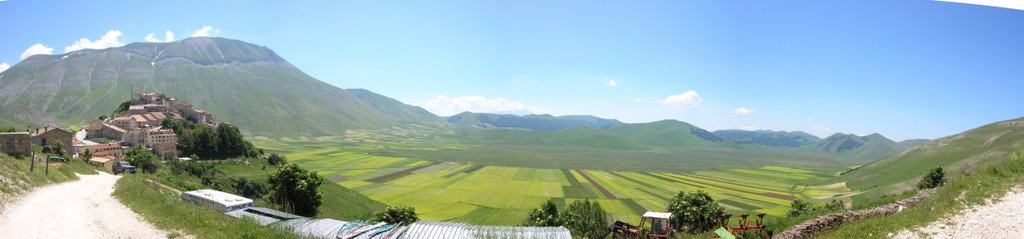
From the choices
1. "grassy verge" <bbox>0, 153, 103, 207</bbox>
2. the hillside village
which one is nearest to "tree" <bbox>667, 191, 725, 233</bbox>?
"grassy verge" <bbox>0, 153, 103, 207</bbox>

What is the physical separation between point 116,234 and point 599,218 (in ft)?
124

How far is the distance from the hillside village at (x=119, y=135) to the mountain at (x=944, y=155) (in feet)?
355

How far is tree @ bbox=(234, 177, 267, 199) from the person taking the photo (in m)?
49.2

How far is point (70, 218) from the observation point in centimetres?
1616

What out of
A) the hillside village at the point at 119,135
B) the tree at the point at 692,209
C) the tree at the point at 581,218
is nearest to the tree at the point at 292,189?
the hillside village at the point at 119,135

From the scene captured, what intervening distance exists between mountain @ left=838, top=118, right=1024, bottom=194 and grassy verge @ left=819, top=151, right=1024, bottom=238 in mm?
74183

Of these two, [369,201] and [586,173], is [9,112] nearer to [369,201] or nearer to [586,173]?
[369,201]

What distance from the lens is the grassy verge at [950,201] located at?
12141 mm

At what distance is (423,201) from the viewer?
2621 inches

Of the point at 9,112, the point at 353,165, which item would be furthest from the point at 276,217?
the point at 9,112

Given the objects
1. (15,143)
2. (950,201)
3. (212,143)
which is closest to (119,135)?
(212,143)

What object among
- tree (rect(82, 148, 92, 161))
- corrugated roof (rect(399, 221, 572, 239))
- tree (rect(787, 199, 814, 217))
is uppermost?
tree (rect(82, 148, 92, 161))

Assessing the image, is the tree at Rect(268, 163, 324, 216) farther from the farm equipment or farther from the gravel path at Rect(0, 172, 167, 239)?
the farm equipment

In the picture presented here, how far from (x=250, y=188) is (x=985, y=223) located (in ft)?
189
